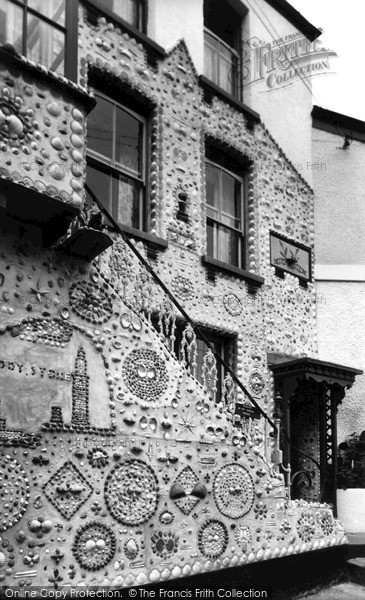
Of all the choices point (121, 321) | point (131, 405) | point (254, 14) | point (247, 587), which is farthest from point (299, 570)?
point (254, 14)

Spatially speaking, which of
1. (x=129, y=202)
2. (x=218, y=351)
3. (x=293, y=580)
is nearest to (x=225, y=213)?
(x=129, y=202)

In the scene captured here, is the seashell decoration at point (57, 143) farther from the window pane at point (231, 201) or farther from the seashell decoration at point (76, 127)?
the window pane at point (231, 201)

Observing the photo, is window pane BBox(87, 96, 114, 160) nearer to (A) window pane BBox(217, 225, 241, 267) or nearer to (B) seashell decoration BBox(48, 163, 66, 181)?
(A) window pane BBox(217, 225, 241, 267)

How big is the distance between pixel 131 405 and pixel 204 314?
3.48 meters

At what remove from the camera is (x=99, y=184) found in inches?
404

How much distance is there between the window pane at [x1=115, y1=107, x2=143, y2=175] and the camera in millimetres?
10688

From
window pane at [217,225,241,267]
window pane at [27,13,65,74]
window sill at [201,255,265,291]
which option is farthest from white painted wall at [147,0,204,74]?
window pane at [27,13,65,74]

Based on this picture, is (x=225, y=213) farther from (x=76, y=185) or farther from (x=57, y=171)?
(x=57, y=171)

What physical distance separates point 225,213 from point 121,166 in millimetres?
2318

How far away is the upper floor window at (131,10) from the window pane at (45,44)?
398 centimetres

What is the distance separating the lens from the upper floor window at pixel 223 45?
506 inches

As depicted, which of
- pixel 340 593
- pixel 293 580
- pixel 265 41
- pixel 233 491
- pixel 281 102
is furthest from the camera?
pixel 281 102

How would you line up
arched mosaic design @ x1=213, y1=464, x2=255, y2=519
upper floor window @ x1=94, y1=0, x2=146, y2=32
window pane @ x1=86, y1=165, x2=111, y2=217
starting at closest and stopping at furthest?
arched mosaic design @ x1=213, y1=464, x2=255, y2=519
window pane @ x1=86, y1=165, x2=111, y2=217
upper floor window @ x1=94, y1=0, x2=146, y2=32

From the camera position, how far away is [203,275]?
36.1 feet
